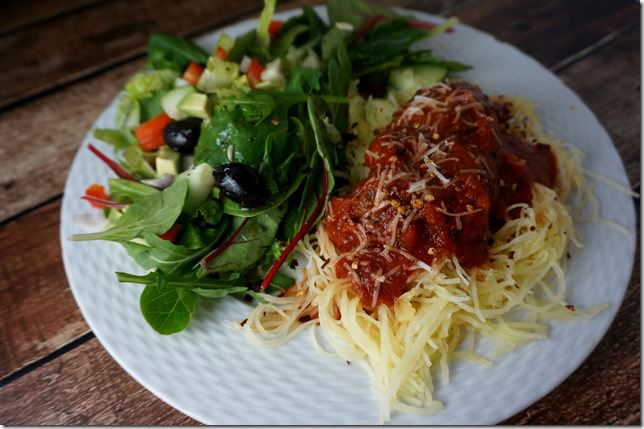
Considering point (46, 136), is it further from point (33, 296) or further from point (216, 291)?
point (216, 291)

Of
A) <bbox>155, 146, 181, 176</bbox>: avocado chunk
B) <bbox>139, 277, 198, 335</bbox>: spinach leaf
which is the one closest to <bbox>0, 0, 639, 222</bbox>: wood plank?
<bbox>155, 146, 181, 176</bbox>: avocado chunk

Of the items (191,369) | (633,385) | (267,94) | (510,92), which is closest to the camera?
(191,369)

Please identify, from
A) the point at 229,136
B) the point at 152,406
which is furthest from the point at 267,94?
the point at 152,406

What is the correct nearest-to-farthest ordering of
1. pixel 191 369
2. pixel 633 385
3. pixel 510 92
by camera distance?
1. pixel 191 369
2. pixel 633 385
3. pixel 510 92

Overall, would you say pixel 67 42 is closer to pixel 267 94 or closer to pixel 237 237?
pixel 267 94

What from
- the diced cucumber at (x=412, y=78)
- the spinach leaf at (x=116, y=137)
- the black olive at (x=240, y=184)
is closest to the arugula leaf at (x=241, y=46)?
the spinach leaf at (x=116, y=137)
